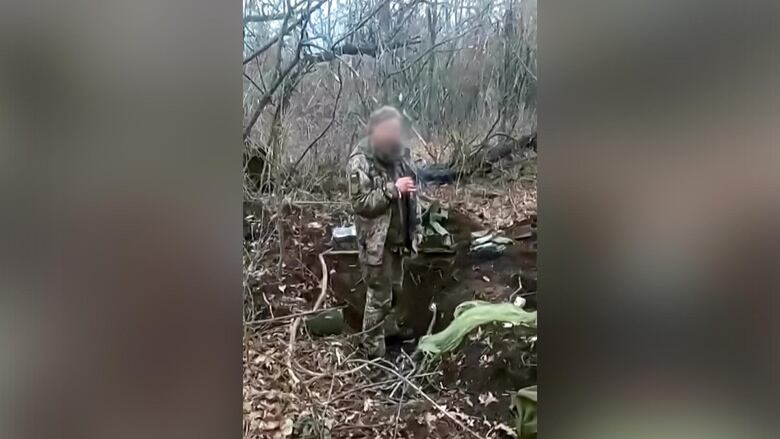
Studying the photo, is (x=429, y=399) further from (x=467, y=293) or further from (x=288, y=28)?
(x=288, y=28)

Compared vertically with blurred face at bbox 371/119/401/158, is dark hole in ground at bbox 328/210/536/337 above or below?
below

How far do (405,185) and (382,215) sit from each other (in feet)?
0.21

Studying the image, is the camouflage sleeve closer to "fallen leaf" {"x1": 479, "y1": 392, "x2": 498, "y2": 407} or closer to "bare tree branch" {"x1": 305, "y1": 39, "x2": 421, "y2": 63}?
"bare tree branch" {"x1": 305, "y1": 39, "x2": 421, "y2": 63}

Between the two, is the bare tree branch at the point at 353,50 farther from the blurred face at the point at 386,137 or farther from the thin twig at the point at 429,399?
the thin twig at the point at 429,399

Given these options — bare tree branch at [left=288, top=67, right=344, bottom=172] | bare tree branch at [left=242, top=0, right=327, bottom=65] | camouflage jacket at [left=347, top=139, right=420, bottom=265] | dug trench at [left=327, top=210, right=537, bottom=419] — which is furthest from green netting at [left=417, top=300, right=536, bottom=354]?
bare tree branch at [left=242, top=0, right=327, bottom=65]

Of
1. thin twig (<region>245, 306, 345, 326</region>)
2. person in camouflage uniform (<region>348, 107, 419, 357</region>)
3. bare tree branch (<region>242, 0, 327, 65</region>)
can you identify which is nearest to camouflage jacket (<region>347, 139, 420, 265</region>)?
person in camouflage uniform (<region>348, 107, 419, 357</region>)

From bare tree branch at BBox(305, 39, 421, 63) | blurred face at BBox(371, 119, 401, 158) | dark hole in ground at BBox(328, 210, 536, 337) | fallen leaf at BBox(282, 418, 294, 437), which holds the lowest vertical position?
fallen leaf at BBox(282, 418, 294, 437)

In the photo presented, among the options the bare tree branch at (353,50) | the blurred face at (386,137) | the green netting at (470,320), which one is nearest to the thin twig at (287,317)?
the green netting at (470,320)

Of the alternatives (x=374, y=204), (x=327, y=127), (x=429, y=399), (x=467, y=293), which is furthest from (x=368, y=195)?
(x=429, y=399)

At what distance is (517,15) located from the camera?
982 millimetres

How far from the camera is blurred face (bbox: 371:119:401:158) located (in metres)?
0.99
